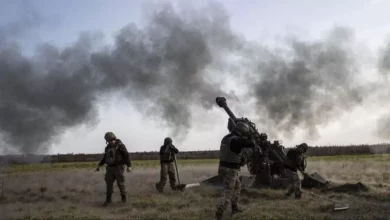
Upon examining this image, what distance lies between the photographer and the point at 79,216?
12250 millimetres

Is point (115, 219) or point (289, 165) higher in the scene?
point (289, 165)

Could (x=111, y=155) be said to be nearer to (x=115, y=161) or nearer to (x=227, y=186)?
(x=115, y=161)

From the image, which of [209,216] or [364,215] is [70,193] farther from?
[364,215]

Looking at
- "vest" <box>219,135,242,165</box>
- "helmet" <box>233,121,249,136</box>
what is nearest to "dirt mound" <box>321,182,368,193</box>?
"helmet" <box>233,121,249,136</box>

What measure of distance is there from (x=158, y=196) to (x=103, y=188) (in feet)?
16.7

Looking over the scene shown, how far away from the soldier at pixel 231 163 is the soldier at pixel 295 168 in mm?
3926

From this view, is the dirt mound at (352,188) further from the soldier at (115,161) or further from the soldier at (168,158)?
the soldier at (115,161)

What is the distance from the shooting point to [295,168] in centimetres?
1559

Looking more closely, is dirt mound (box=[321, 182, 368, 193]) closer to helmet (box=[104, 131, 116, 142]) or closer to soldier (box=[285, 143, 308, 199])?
soldier (box=[285, 143, 308, 199])

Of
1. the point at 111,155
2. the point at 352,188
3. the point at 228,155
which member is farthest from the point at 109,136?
the point at 352,188

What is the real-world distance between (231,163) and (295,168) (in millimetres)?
4909

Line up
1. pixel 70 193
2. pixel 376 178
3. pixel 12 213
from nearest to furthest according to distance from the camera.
A: 1. pixel 12 213
2. pixel 70 193
3. pixel 376 178

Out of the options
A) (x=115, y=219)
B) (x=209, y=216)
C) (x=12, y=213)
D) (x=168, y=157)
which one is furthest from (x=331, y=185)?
(x=12, y=213)

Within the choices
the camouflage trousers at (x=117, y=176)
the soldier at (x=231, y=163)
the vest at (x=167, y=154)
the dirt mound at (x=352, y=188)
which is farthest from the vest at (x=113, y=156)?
the dirt mound at (x=352, y=188)
